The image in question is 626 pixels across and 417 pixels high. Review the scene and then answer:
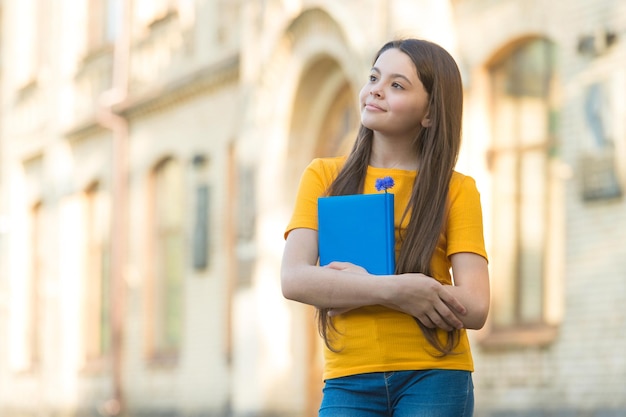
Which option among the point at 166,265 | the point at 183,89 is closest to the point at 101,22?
the point at 183,89

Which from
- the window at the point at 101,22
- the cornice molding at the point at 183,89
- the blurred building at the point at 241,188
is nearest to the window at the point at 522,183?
the blurred building at the point at 241,188

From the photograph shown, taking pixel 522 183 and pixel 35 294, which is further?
pixel 35 294

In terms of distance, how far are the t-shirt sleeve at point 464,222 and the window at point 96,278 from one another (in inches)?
754

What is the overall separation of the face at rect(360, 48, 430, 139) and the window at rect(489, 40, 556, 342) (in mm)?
8498

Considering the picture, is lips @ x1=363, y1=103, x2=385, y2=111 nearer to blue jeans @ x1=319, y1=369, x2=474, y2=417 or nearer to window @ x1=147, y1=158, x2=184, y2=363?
blue jeans @ x1=319, y1=369, x2=474, y2=417

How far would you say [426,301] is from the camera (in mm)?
4008

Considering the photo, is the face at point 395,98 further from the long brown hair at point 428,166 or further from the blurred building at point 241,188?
the blurred building at point 241,188

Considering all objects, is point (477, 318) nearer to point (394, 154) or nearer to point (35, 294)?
point (394, 154)

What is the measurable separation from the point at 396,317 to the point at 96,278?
1989 centimetres

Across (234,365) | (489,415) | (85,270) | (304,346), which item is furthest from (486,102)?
(85,270)

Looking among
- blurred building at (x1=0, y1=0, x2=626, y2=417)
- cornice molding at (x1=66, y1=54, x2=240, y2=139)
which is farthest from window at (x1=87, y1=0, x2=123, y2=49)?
cornice molding at (x1=66, y1=54, x2=240, y2=139)

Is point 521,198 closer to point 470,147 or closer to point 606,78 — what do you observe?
point 470,147

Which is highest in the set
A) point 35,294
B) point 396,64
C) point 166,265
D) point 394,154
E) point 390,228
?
point 35,294

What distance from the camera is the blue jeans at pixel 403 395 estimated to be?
3986mm
